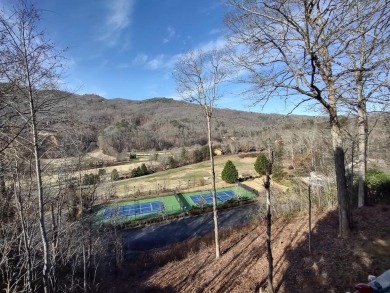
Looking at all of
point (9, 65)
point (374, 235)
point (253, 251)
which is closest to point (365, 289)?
point (374, 235)

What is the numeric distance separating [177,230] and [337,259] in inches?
623

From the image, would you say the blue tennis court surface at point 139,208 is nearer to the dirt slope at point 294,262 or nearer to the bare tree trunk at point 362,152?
the dirt slope at point 294,262

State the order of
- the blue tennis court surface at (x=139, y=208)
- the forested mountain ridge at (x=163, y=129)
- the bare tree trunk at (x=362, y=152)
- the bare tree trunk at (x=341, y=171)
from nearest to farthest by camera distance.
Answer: the bare tree trunk at (x=341, y=171), the bare tree trunk at (x=362, y=152), the blue tennis court surface at (x=139, y=208), the forested mountain ridge at (x=163, y=129)

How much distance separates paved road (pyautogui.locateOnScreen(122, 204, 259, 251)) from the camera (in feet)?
65.2

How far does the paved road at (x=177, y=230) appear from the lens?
782 inches

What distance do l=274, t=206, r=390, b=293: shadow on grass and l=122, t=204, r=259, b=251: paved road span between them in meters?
9.39

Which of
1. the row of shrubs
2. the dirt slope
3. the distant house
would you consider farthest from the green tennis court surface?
the distant house

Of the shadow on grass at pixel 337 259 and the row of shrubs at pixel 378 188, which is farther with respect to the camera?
the row of shrubs at pixel 378 188

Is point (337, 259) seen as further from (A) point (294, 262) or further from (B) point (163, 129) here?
(B) point (163, 129)

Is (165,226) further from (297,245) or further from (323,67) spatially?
(323,67)

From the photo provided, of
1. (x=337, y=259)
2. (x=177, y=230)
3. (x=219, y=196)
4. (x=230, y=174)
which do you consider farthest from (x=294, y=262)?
(x=230, y=174)

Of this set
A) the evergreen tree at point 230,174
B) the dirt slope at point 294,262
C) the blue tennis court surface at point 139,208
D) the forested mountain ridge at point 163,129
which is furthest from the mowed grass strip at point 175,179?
the dirt slope at point 294,262

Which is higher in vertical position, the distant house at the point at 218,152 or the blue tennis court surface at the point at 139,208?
the distant house at the point at 218,152

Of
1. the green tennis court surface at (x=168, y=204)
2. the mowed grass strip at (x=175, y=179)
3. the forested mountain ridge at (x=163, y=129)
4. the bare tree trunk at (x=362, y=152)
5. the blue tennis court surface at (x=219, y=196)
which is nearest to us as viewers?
the bare tree trunk at (x=362, y=152)
